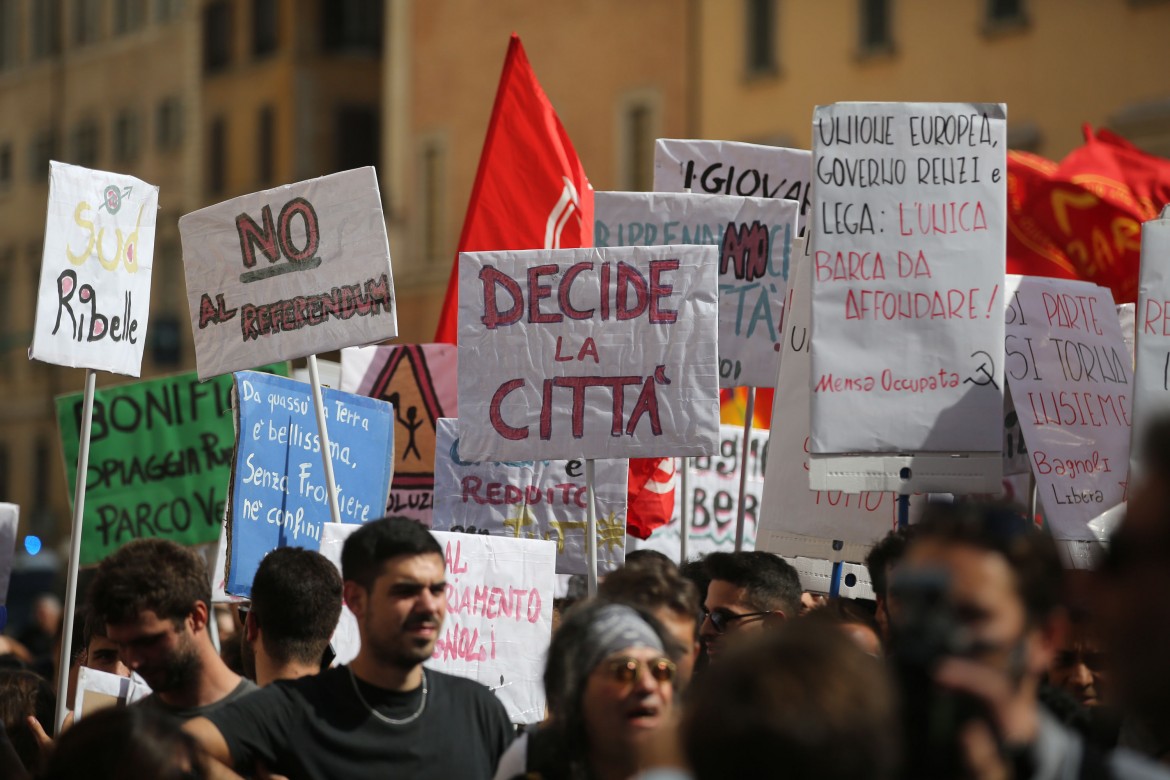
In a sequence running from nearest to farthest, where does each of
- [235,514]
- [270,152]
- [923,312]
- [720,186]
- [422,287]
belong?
[923,312]
[235,514]
[720,186]
[422,287]
[270,152]

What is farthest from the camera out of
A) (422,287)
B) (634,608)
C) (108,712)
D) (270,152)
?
(270,152)

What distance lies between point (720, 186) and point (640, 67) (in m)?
22.9

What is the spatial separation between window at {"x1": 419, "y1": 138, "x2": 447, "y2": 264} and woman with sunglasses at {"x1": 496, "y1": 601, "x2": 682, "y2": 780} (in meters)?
31.5

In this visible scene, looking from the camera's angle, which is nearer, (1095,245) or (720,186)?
(720,186)

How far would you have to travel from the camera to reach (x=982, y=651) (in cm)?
278

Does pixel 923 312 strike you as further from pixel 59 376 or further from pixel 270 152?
pixel 59 376

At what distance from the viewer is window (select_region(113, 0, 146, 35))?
45.2 metres

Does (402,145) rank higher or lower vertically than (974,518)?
higher

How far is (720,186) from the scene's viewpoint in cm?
892

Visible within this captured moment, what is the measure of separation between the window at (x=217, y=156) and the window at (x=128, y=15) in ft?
14.6

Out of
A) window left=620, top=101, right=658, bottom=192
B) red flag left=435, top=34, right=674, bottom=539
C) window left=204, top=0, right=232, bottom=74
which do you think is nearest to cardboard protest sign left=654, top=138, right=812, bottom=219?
red flag left=435, top=34, right=674, bottom=539

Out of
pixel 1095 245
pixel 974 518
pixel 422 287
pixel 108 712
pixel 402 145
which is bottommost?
Result: pixel 108 712

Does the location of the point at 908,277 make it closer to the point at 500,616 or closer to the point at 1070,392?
the point at 1070,392

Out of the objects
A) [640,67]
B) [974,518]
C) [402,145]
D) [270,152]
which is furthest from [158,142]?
[974,518]
